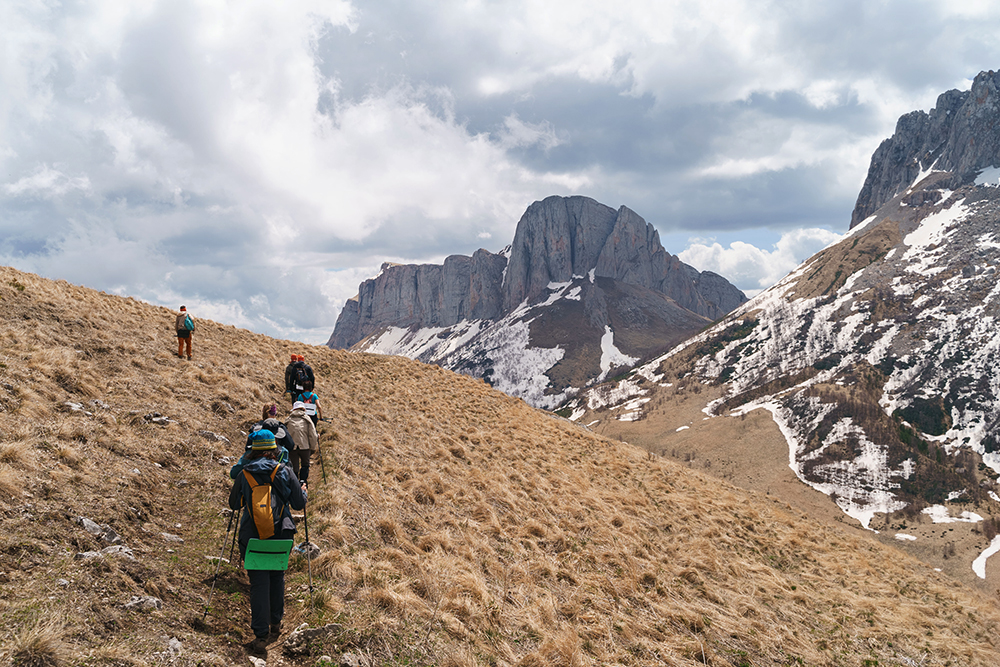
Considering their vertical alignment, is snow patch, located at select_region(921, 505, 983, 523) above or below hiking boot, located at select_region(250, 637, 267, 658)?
below

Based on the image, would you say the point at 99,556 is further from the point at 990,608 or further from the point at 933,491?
the point at 933,491

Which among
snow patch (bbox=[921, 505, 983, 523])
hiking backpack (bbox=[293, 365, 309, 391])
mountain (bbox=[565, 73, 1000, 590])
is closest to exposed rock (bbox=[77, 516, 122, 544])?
hiking backpack (bbox=[293, 365, 309, 391])

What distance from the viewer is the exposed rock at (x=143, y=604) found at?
747 centimetres

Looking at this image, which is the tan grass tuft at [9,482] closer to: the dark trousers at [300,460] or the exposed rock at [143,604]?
the exposed rock at [143,604]

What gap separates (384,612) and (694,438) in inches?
7265

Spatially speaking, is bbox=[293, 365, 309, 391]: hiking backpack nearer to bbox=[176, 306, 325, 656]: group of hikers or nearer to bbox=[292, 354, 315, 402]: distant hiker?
bbox=[292, 354, 315, 402]: distant hiker

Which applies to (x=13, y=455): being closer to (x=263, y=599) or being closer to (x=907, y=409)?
(x=263, y=599)

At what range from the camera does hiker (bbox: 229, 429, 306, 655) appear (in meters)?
7.88

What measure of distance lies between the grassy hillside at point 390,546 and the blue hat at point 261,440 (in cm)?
272

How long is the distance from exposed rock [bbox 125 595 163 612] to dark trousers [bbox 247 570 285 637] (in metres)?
1.39

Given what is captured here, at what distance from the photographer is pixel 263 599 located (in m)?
7.95

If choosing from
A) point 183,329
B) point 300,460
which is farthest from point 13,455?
point 183,329

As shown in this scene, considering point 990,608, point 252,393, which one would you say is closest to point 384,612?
point 252,393

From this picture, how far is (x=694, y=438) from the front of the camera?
17662 centimetres
